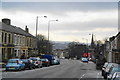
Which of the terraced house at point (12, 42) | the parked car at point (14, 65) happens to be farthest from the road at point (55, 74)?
the terraced house at point (12, 42)

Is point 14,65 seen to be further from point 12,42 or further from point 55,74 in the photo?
point 12,42

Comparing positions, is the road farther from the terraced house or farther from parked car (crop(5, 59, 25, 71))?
the terraced house

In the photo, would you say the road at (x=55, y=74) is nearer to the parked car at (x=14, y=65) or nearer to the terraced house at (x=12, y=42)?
the parked car at (x=14, y=65)

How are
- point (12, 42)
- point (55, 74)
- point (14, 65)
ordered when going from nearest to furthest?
1. point (55, 74)
2. point (14, 65)
3. point (12, 42)

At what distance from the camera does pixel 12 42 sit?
49.0 metres

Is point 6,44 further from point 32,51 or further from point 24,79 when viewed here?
point 24,79

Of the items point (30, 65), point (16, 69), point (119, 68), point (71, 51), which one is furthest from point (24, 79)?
point (71, 51)

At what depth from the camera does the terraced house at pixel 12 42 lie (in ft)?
146

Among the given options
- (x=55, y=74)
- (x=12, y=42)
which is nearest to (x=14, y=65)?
(x=55, y=74)

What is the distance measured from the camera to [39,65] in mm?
37656

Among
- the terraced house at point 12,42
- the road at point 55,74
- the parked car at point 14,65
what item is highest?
the terraced house at point 12,42

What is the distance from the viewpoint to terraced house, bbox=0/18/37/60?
44509mm

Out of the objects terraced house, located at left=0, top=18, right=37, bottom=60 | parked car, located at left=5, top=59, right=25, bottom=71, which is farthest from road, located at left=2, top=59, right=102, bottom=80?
terraced house, located at left=0, top=18, right=37, bottom=60

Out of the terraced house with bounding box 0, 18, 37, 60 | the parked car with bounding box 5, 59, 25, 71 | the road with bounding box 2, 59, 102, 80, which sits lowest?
the road with bounding box 2, 59, 102, 80
